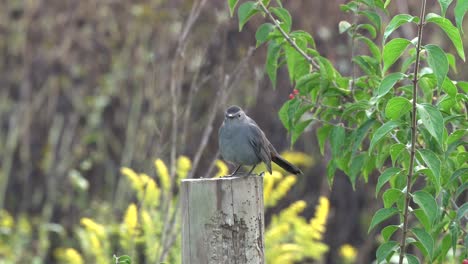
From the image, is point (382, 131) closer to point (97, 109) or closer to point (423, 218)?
point (423, 218)

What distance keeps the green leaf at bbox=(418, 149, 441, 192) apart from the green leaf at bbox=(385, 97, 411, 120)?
0.51ft

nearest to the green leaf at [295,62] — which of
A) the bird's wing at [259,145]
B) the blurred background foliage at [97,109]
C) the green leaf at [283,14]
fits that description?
the green leaf at [283,14]

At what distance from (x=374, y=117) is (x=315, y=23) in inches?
190

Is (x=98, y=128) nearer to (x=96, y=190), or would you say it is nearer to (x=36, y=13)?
(x=96, y=190)

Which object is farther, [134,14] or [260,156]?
[134,14]

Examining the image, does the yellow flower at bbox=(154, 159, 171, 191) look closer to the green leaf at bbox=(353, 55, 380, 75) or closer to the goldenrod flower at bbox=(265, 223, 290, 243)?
the goldenrod flower at bbox=(265, 223, 290, 243)

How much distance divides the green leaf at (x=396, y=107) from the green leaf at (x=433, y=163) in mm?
155

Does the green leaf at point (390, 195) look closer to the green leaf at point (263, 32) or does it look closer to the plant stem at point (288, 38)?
the plant stem at point (288, 38)

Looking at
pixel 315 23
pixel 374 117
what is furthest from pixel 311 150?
pixel 374 117

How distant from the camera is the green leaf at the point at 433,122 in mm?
2818

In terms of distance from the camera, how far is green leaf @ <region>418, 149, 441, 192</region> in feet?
9.52

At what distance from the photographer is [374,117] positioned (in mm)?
3416

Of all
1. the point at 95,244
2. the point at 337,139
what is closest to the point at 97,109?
the point at 95,244

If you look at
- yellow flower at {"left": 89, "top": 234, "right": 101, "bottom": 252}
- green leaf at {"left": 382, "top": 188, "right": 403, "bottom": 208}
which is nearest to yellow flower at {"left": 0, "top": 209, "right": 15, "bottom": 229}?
yellow flower at {"left": 89, "top": 234, "right": 101, "bottom": 252}
